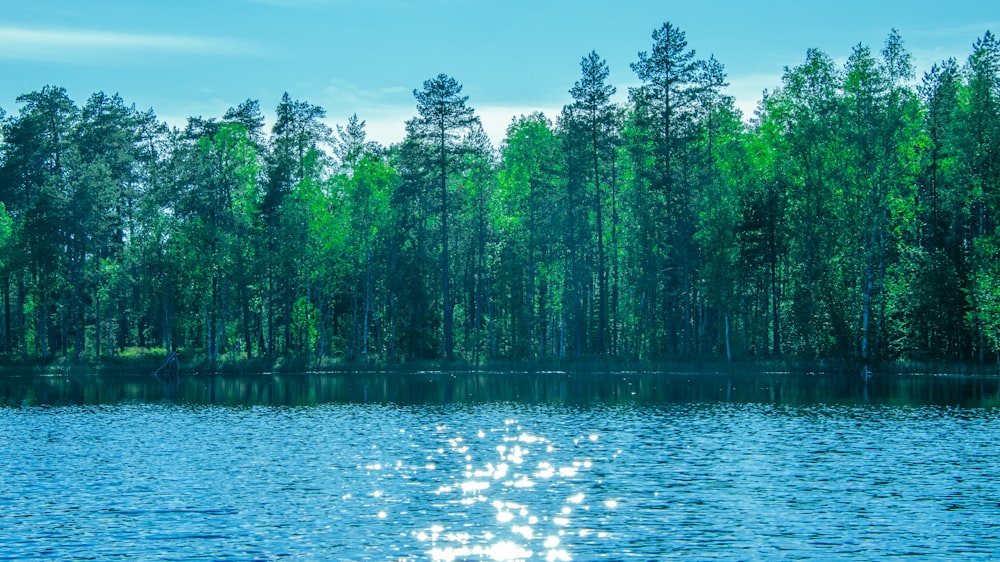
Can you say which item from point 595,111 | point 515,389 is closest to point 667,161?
point 595,111

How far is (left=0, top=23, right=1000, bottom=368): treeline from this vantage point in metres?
68.8

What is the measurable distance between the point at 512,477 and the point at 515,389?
32718 millimetres

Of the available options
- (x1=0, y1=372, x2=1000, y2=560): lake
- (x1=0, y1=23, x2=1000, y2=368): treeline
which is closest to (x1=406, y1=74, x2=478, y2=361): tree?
(x1=0, y1=23, x2=1000, y2=368): treeline

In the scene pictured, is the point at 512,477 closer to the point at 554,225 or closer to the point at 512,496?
the point at 512,496

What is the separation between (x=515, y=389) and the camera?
2532 inches

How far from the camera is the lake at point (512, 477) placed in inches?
899

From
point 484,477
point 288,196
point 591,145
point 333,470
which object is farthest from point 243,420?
point 591,145

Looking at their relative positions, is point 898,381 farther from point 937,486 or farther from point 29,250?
point 29,250

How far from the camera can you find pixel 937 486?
28.7 meters

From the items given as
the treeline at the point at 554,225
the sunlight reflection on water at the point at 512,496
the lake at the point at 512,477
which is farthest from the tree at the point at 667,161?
the sunlight reflection on water at the point at 512,496

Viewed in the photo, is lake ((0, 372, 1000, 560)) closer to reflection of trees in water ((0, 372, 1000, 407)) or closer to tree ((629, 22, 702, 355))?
reflection of trees in water ((0, 372, 1000, 407))

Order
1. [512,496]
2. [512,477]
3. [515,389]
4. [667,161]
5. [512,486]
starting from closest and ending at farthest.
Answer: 1. [512,496]
2. [512,486]
3. [512,477]
4. [515,389]
5. [667,161]

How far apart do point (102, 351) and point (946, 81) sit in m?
75.3

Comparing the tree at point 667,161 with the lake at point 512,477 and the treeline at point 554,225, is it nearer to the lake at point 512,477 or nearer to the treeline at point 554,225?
the treeline at point 554,225
